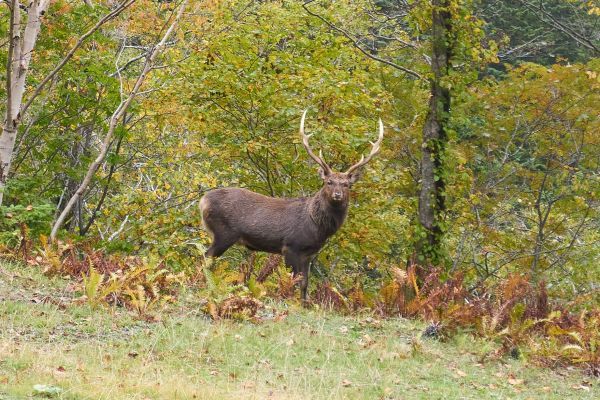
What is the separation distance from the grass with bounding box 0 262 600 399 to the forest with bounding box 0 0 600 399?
30 mm

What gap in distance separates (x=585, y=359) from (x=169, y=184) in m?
10.7

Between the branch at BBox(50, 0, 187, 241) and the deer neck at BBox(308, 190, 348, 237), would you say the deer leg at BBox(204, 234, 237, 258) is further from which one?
the branch at BBox(50, 0, 187, 241)

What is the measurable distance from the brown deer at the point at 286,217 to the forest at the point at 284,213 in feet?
0.17

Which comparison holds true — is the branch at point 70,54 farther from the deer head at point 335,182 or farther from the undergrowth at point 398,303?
the deer head at point 335,182

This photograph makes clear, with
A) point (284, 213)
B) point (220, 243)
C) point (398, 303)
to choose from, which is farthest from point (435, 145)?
point (220, 243)

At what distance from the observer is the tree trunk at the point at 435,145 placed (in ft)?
43.2

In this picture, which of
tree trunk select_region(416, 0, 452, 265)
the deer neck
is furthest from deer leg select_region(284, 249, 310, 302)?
tree trunk select_region(416, 0, 452, 265)

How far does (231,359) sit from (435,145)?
6773mm

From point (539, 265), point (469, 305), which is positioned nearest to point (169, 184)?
point (539, 265)

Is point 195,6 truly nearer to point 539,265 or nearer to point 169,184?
point 169,184

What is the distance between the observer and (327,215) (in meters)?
12.7

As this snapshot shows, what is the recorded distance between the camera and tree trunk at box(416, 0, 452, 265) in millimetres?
13180

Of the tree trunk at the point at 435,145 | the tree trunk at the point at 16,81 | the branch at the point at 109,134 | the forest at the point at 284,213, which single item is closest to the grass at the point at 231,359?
the forest at the point at 284,213

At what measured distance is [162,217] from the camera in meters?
16.4
